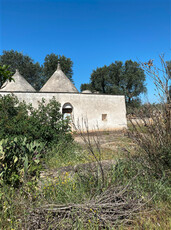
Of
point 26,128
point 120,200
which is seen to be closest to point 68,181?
point 120,200

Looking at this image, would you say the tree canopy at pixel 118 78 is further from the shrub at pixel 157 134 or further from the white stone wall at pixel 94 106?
the shrub at pixel 157 134

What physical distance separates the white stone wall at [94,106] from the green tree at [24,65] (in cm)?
1903

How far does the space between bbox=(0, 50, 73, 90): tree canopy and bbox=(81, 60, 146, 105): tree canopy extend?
623 cm

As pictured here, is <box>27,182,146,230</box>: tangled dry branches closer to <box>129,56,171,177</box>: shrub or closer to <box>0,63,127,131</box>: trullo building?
<box>129,56,171,177</box>: shrub

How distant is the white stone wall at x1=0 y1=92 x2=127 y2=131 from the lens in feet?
42.0

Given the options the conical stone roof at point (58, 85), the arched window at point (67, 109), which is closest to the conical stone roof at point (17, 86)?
the conical stone roof at point (58, 85)

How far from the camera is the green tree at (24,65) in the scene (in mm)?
29188

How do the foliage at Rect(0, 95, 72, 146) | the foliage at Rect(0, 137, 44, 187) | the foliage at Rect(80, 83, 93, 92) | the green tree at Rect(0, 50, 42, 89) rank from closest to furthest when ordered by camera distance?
1. the foliage at Rect(0, 137, 44, 187)
2. the foliage at Rect(0, 95, 72, 146)
3. the green tree at Rect(0, 50, 42, 89)
4. the foliage at Rect(80, 83, 93, 92)

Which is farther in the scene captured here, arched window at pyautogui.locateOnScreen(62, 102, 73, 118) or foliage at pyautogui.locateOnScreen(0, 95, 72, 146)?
arched window at pyautogui.locateOnScreen(62, 102, 73, 118)

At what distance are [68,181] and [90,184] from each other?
15.8 inches

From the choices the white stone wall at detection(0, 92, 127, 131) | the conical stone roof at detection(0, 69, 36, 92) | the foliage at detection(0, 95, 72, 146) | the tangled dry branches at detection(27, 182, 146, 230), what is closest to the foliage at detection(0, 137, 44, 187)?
the tangled dry branches at detection(27, 182, 146, 230)

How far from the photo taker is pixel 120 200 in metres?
2.00

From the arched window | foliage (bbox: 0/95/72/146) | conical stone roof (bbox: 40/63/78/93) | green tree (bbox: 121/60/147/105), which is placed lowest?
foliage (bbox: 0/95/72/146)

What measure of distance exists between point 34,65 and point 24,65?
1779 millimetres
